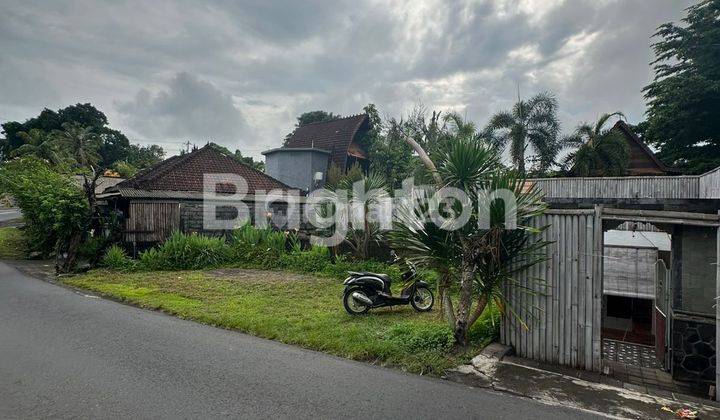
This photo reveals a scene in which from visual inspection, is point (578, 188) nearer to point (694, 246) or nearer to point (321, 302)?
point (694, 246)

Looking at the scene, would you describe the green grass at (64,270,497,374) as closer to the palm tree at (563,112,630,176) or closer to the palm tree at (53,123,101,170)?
the palm tree at (563,112,630,176)

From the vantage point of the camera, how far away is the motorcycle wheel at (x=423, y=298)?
774cm

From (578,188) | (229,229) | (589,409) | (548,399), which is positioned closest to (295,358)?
(548,399)

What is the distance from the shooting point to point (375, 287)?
7.43 m

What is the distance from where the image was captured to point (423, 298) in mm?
7852

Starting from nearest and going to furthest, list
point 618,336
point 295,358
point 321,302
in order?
point 295,358, point 618,336, point 321,302

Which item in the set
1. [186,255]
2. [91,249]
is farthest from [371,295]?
[91,249]

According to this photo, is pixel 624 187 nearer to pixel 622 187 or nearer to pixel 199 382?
pixel 622 187

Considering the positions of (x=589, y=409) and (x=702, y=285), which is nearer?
(x=589, y=409)

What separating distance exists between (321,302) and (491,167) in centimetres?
447

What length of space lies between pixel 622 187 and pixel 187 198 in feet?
50.8

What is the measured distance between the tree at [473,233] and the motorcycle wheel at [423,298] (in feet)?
6.79

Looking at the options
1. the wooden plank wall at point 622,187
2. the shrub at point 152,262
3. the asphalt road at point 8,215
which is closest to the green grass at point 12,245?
the shrub at point 152,262

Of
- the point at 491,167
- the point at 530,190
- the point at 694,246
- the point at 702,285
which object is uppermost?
the point at 491,167
